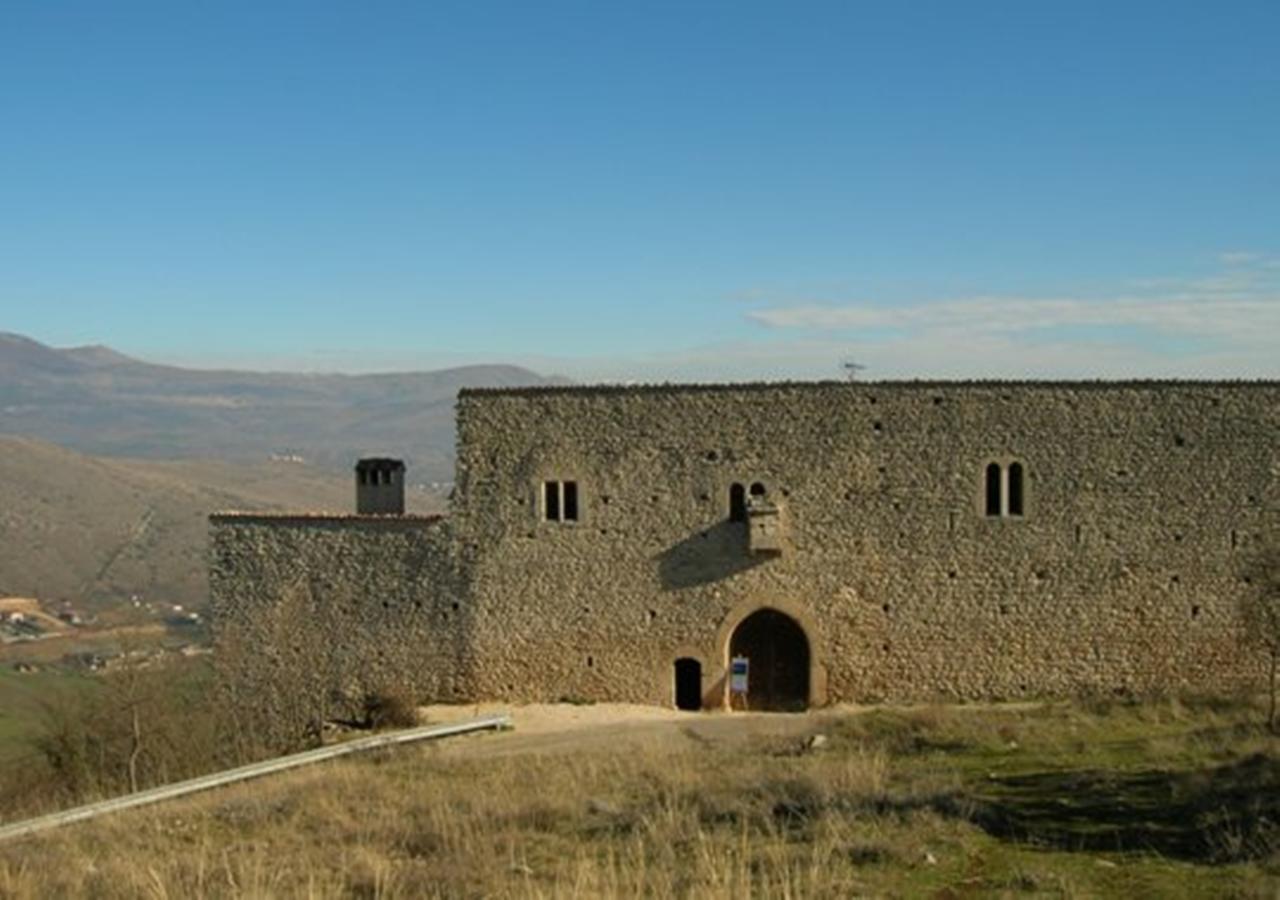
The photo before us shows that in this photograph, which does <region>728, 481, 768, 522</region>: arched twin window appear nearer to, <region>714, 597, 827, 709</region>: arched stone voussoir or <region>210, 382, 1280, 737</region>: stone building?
<region>210, 382, 1280, 737</region>: stone building

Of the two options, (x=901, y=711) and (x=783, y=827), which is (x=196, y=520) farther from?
(x=783, y=827)

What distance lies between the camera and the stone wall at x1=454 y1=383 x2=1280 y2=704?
83.9 ft

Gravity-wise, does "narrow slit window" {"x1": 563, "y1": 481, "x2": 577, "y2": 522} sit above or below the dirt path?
above

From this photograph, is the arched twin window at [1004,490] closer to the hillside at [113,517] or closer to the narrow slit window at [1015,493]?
the narrow slit window at [1015,493]

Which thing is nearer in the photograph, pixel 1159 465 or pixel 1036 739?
pixel 1036 739

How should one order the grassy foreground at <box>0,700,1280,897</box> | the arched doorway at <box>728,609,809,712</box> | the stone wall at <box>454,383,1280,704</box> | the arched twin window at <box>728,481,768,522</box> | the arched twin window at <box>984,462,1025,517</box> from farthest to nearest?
the arched doorway at <box>728,609,809,712</box>, the arched twin window at <box>728,481,768,522</box>, the arched twin window at <box>984,462,1025,517</box>, the stone wall at <box>454,383,1280,704</box>, the grassy foreground at <box>0,700,1280,897</box>

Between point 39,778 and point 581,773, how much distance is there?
36.2 feet

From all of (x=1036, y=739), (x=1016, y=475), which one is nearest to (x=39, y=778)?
(x=1036, y=739)

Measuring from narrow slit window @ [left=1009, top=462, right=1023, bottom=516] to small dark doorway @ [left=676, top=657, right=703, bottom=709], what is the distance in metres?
6.49

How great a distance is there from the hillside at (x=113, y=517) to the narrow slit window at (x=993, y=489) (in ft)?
231

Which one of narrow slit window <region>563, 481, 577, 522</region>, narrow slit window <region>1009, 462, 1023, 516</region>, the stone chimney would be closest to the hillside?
the stone chimney

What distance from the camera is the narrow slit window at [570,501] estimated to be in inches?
1038

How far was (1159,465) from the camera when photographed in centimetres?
2558

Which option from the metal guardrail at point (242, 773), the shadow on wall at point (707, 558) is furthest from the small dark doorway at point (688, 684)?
the metal guardrail at point (242, 773)
